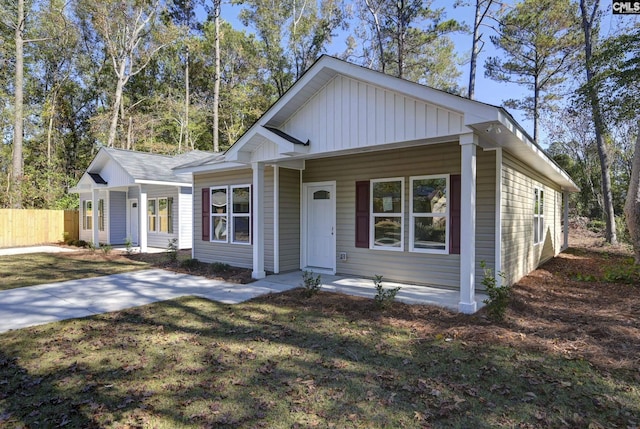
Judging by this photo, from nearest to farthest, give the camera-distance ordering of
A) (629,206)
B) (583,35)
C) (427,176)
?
1. (427,176)
2. (629,206)
3. (583,35)

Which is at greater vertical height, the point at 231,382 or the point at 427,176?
the point at 427,176

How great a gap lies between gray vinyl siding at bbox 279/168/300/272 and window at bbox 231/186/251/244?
1.21 meters

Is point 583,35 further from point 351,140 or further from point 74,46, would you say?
point 74,46

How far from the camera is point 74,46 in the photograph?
953 inches

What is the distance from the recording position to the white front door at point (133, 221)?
15.9 meters

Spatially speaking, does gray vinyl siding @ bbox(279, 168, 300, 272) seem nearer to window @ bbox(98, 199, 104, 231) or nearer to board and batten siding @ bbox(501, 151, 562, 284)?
board and batten siding @ bbox(501, 151, 562, 284)

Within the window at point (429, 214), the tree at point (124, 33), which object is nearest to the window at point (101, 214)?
the tree at point (124, 33)

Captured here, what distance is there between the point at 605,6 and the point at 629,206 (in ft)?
38.5

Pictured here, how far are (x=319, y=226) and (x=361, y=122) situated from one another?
3.35 m

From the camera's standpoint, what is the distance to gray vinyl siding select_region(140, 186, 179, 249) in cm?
1405

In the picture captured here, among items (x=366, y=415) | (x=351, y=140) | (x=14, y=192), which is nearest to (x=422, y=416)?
(x=366, y=415)

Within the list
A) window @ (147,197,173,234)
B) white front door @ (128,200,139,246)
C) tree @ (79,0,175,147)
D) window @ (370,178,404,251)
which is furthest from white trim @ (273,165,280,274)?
tree @ (79,0,175,147)

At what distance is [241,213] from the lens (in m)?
9.54

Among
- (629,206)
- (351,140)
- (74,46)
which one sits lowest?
(629,206)
